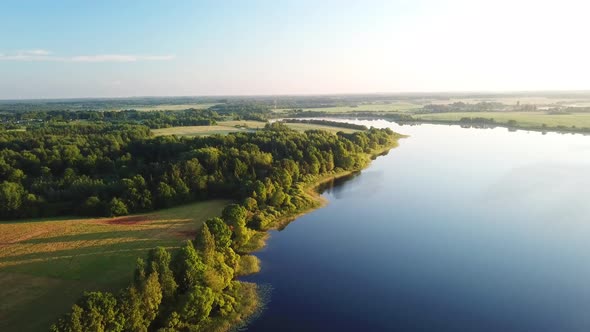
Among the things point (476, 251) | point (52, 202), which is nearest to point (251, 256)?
point (476, 251)

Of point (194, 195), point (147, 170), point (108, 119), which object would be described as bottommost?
point (194, 195)

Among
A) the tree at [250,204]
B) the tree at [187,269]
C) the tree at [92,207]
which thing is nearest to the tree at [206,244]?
the tree at [187,269]

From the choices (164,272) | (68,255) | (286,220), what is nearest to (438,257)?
(286,220)

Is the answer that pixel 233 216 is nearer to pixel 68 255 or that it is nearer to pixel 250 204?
pixel 250 204

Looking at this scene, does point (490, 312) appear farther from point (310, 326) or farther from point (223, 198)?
point (223, 198)

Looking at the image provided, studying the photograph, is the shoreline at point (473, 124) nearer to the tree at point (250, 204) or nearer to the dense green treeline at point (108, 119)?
the dense green treeline at point (108, 119)

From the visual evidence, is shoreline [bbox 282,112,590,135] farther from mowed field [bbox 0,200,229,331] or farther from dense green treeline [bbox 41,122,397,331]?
mowed field [bbox 0,200,229,331]
